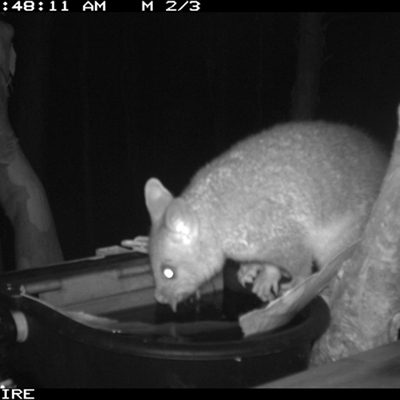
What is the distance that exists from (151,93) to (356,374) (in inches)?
178

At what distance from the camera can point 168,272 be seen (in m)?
2.94

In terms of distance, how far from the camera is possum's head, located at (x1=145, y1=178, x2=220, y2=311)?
293 cm

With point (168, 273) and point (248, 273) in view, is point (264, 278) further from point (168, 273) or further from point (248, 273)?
point (168, 273)

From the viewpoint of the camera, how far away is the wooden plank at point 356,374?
4.72 feet

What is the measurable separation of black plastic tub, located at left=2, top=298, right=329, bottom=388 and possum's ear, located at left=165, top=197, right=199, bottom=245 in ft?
3.55

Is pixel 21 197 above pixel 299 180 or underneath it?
underneath

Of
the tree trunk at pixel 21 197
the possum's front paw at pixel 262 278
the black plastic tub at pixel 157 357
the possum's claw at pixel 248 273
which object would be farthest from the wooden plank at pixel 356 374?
the tree trunk at pixel 21 197

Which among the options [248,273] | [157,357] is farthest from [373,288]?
[248,273]

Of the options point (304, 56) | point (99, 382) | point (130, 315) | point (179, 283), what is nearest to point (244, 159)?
point (179, 283)

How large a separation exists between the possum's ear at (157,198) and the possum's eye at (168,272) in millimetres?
337

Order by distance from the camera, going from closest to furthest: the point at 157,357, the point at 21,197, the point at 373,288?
the point at 157,357, the point at 373,288, the point at 21,197

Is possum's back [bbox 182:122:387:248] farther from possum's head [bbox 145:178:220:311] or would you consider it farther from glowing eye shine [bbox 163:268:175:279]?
glowing eye shine [bbox 163:268:175:279]

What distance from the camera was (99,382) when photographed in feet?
5.75

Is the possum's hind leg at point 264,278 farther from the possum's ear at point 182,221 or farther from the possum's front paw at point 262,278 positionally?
the possum's ear at point 182,221
